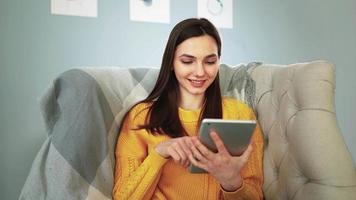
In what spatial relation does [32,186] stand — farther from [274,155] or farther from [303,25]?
[303,25]

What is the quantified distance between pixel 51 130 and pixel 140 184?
11.7 inches

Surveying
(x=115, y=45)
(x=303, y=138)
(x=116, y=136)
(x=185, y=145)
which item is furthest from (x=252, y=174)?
(x=115, y=45)

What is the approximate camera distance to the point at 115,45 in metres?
1.48

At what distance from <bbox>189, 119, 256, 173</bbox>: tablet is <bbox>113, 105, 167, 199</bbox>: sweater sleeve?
5.4 inches

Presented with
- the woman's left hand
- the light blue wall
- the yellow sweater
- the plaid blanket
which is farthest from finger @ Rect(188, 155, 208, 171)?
the light blue wall

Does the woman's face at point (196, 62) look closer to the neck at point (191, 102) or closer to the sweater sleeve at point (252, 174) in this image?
the neck at point (191, 102)

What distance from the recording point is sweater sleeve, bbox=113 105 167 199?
94 cm

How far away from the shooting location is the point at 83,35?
55.7 inches

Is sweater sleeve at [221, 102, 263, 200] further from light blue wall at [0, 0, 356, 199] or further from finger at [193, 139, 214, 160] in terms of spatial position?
light blue wall at [0, 0, 356, 199]

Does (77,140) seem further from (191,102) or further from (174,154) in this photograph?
(191,102)

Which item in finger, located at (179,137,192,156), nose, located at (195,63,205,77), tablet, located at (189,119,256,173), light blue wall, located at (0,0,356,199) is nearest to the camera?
tablet, located at (189,119,256,173)

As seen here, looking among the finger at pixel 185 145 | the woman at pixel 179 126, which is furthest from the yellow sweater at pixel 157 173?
the finger at pixel 185 145

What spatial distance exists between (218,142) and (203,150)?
5 centimetres

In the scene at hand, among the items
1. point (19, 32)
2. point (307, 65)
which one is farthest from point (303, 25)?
point (19, 32)
